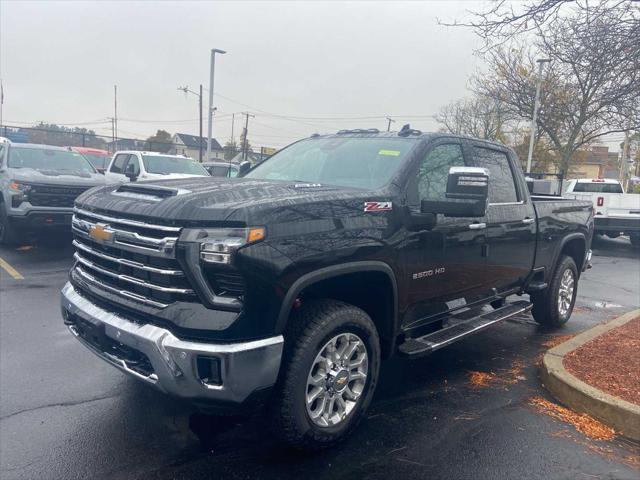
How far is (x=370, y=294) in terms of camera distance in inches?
149

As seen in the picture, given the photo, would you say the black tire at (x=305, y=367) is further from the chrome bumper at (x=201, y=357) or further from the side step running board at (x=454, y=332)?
the side step running board at (x=454, y=332)

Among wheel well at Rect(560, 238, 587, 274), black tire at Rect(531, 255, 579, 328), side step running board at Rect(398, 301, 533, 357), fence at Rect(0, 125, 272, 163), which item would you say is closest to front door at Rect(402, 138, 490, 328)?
side step running board at Rect(398, 301, 533, 357)

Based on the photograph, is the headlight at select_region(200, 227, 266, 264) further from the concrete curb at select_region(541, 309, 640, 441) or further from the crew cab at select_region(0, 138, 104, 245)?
the crew cab at select_region(0, 138, 104, 245)

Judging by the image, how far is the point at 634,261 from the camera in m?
13.0

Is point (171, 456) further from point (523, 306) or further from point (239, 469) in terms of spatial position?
point (523, 306)

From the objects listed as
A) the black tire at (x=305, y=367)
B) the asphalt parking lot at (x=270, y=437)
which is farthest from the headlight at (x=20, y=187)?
the black tire at (x=305, y=367)

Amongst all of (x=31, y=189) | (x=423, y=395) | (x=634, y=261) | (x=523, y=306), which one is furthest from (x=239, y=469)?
(x=634, y=261)

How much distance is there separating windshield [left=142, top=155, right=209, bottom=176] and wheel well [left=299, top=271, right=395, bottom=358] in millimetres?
10263

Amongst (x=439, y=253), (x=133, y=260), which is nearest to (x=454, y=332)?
(x=439, y=253)

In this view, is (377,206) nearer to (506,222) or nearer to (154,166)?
(506,222)

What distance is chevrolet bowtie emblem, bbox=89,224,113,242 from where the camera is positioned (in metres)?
3.31

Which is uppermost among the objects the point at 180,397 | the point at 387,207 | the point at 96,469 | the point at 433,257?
the point at 387,207

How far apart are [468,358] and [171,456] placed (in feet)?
10.1

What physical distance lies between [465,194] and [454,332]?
1.36m
